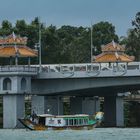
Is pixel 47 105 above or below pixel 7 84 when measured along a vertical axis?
below

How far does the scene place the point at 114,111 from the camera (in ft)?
518

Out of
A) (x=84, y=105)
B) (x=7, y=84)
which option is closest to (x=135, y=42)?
(x=84, y=105)

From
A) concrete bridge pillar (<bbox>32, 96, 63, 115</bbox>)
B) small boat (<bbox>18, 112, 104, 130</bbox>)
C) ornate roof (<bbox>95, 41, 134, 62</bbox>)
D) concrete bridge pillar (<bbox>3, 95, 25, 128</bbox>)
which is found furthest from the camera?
ornate roof (<bbox>95, 41, 134, 62</bbox>)

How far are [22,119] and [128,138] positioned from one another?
2736 cm

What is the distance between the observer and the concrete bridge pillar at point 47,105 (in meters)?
145

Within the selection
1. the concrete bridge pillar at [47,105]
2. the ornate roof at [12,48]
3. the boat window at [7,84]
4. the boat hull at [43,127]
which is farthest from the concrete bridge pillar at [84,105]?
the boat window at [7,84]

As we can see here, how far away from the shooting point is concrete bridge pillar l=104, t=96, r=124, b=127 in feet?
509

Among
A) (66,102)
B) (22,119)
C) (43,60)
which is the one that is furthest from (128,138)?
(43,60)

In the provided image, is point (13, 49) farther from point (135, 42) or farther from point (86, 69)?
point (135, 42)

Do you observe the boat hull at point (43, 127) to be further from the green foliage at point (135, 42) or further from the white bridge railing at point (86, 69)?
the green foliage at point (135, 42)

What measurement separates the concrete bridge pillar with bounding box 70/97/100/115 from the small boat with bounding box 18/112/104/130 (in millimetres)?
18952

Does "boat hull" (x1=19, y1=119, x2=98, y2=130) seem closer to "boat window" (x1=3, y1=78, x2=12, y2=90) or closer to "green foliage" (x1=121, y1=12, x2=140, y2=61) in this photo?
"boat window" (x1=3, y1=78, x2=12, y2=90)

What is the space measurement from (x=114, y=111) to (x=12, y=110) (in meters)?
24.1

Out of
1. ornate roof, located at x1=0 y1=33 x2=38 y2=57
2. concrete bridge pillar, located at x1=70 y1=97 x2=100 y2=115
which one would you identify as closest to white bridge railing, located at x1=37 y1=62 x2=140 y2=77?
ornate roof, located at x1=0 y1=33 x2=38 y2=57
